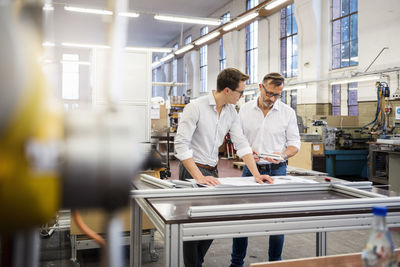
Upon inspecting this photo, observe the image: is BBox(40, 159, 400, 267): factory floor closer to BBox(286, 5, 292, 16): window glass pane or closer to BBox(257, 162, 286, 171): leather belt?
BBox(257, 162, 286, 171): leather belt

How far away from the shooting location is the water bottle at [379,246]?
0.94 m

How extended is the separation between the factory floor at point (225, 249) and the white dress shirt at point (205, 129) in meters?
1.15

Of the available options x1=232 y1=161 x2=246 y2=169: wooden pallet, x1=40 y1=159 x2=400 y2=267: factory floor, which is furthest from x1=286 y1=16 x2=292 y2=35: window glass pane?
x1=40 y1=159 x2=400 y2=267: factory floor

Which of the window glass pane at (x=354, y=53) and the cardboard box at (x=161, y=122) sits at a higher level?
the window glass pane at (x=354, y=53)

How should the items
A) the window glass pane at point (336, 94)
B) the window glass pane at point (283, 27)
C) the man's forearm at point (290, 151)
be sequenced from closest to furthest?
the man's forearm at point (290, 151) < the window glass pane at point (336, 94) < the window glass pane at point (283, 27)

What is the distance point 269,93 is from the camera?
8.89 ft

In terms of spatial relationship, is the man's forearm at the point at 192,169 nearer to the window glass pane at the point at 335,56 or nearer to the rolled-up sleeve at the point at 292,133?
the rolled-up sleeve at the point at 292,133

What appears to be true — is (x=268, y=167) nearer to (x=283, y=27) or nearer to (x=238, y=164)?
(x=238, y=164)

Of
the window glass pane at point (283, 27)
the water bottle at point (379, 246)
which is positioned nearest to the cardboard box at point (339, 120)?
the window glass pane at point (283, 27)

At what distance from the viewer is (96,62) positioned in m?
3.79

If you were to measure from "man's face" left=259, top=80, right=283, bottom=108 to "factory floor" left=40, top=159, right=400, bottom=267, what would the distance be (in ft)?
4.64

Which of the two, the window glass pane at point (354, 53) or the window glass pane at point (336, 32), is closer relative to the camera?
the window glass pane at point (354, 53)

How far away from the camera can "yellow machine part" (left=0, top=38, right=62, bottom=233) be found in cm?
25

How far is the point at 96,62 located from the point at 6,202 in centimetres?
377
